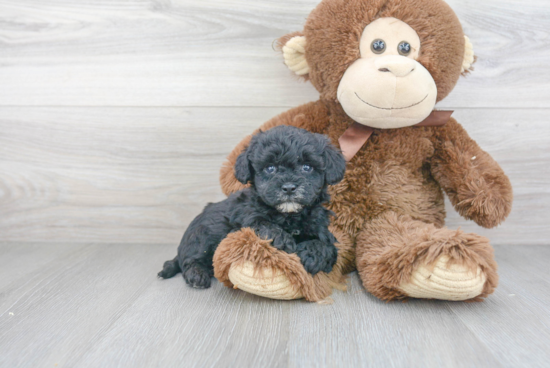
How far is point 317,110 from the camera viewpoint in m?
1.48

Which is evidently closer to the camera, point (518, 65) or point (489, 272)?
point (489, 272)

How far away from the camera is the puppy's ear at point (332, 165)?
1145mm

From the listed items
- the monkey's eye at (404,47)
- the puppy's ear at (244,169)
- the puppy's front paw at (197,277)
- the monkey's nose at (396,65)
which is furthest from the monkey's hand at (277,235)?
the monkey's eye at (404,47)

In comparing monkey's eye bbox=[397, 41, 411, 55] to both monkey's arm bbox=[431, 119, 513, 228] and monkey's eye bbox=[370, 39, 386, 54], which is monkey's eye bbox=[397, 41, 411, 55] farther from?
monkey's arm bbox=[431, 119, 513, 228]

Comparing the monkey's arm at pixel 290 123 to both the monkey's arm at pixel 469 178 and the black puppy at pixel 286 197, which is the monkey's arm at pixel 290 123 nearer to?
the black puppy at pixel 286 197

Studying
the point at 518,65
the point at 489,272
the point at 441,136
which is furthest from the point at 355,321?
the point at 518,65

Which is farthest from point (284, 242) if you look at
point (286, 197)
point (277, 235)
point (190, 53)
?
point (190, 53)

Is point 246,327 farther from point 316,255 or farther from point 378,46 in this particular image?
point 378,46

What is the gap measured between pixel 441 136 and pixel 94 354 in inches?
47.7

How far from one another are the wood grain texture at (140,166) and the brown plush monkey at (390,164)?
356mm

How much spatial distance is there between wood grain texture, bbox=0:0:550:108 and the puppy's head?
624 millimetres

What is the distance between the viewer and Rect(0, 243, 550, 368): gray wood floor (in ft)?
2.89

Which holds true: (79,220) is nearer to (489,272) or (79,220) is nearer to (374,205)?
(374,205)

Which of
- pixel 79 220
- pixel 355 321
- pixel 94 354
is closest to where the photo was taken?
pixel 94 354
